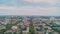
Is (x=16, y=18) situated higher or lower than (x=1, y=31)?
higher

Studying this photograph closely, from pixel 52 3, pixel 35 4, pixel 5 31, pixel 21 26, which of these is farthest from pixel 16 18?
pixel 52 3

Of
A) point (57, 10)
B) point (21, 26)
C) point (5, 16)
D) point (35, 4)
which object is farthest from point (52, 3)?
point (5, 16)

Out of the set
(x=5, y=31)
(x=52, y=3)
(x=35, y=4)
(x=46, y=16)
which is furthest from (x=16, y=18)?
(x=52, y=3)

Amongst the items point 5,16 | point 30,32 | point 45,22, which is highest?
point 5,16

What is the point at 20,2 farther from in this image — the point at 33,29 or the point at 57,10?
the point at 57,10

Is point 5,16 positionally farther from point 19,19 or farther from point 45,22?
point 45,22

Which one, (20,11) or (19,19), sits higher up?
(20,11)

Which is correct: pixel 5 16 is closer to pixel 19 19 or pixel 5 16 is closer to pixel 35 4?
pixel 19 19
